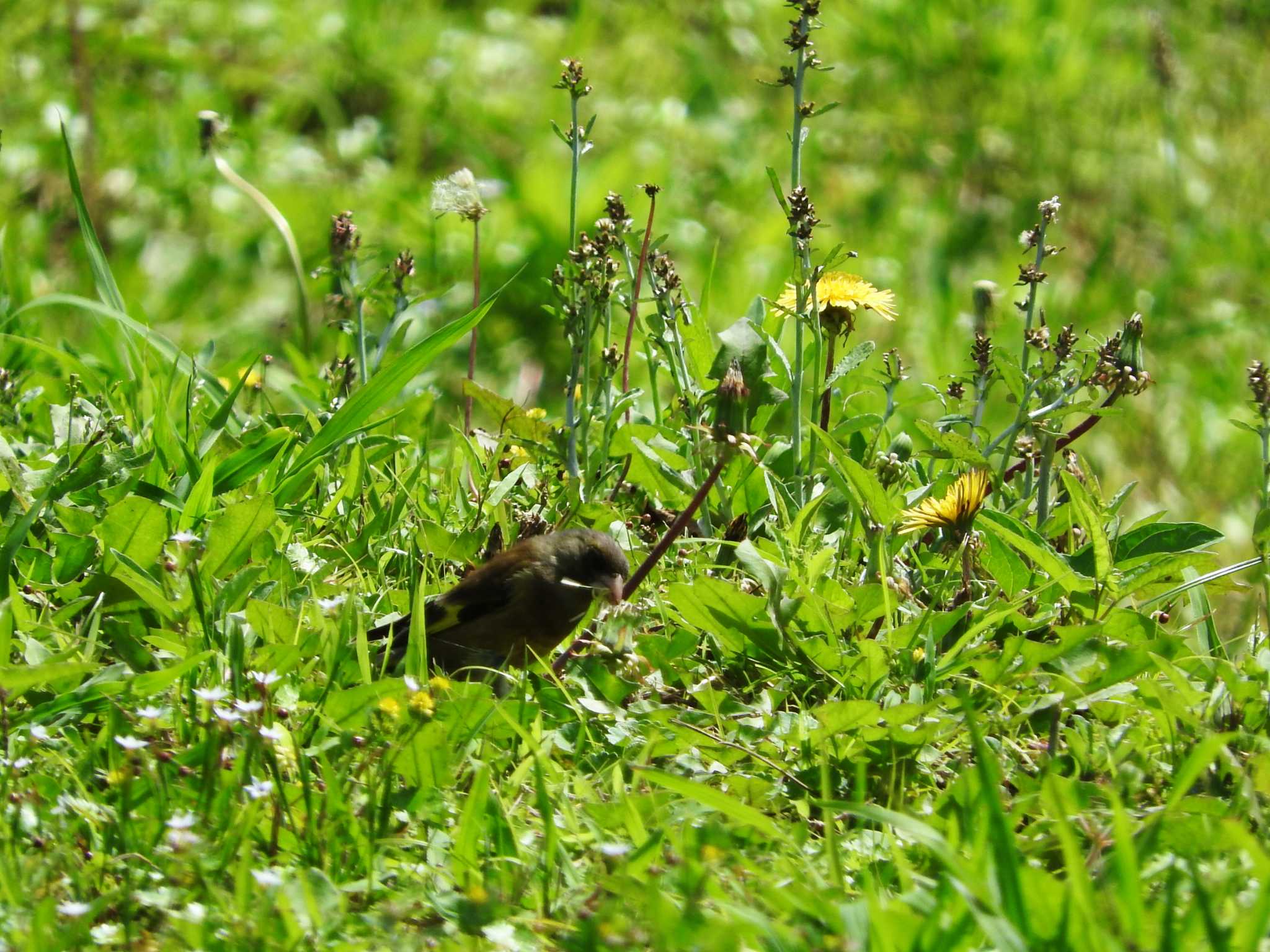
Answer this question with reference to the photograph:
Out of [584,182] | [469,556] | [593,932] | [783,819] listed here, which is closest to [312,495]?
[469,556]

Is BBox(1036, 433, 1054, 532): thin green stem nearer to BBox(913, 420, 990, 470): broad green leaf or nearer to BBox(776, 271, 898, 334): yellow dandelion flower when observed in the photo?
BBox(913, 420, 990, 470): broad green leaf

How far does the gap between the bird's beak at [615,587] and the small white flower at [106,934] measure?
113 centimetres

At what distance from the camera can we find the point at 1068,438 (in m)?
3.32

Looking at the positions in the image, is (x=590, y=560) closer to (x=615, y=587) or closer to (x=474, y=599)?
(x=615, y=587)

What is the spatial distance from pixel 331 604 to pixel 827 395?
4.21 ft

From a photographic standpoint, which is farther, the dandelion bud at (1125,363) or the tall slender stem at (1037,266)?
the tall slender stem at (1037,266)

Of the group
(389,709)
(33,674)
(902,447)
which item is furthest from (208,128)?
(389,709)

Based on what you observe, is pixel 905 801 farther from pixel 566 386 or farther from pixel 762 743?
pixel 566 386

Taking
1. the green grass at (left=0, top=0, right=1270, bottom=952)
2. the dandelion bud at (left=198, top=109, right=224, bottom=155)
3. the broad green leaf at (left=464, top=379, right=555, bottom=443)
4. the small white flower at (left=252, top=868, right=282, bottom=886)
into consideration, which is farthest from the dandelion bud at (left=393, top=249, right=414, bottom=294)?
the small white flower at (left=252, top=868, right=282, bottom=886)

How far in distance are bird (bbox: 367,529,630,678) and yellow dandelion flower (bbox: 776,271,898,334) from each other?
72 centimetres

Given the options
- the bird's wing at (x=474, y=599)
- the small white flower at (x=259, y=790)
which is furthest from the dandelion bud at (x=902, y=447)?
the small white flower at (x=259, y=790)

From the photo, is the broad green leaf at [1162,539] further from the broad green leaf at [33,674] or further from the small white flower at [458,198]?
the broad green leaf at [33,674]

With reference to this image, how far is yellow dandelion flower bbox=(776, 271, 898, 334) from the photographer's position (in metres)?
3.40

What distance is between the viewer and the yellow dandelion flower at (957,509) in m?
2.97
